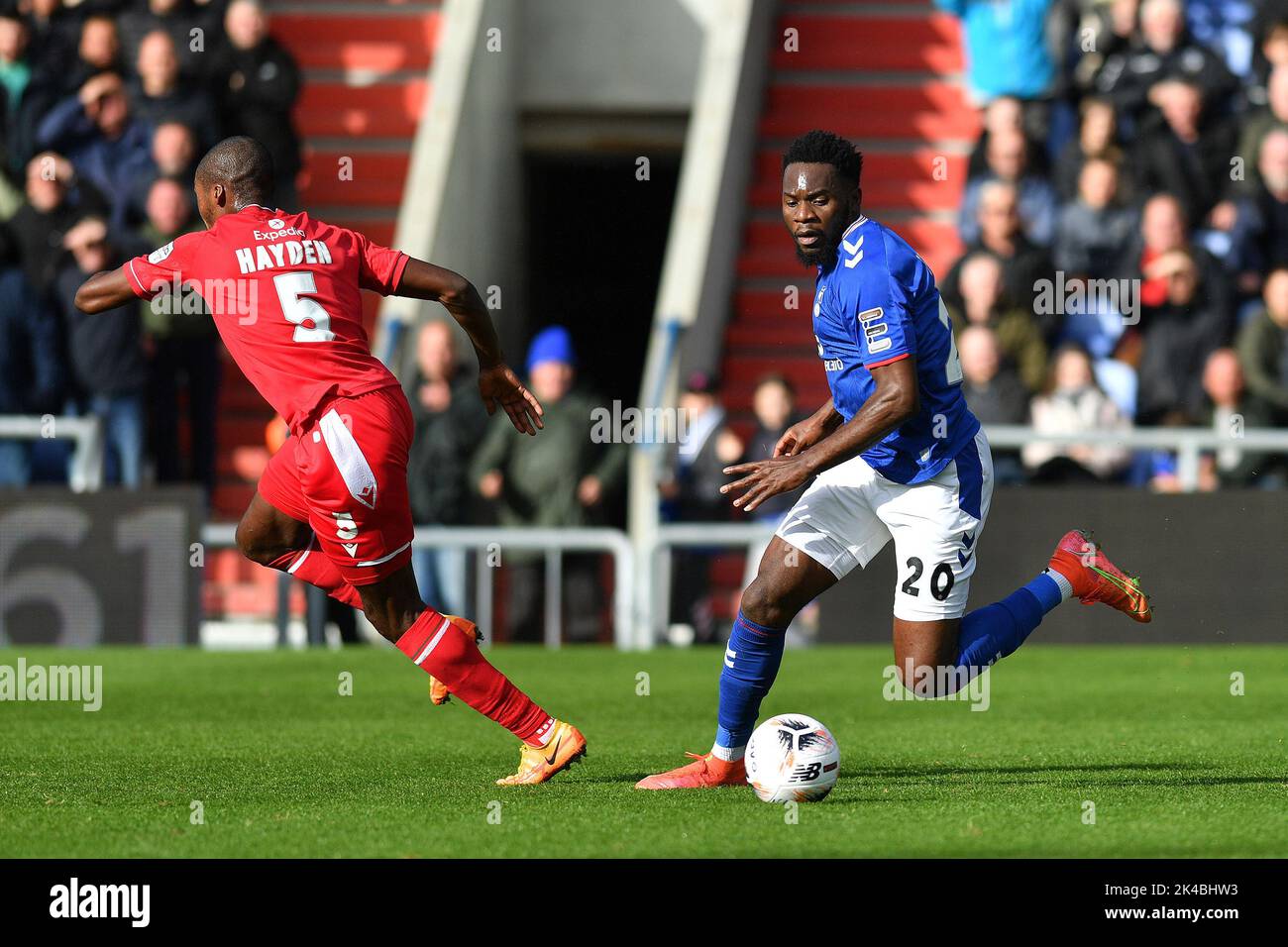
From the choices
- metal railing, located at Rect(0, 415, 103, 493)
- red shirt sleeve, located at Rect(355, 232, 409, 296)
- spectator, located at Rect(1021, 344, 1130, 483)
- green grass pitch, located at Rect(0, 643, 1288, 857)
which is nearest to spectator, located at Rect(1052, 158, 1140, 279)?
spectator, located at Rect(1021, 344, 1130, 483)

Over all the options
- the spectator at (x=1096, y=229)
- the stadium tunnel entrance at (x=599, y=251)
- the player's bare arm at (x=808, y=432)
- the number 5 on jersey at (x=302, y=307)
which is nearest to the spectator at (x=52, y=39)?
the stadium tunnel entrance at (x=599, y=251)

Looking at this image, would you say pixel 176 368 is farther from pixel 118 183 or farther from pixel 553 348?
pixel 553 348

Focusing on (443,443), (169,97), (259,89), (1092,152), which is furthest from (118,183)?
(1092,152)

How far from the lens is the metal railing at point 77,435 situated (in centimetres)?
1491

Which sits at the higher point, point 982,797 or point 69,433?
point 69,433

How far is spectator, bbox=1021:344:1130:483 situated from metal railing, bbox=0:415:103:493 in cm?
645

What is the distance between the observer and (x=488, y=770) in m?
8.45

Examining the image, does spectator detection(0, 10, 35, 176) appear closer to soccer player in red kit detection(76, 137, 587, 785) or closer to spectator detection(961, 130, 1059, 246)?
spectator detection(961, 130, 1059, 246)

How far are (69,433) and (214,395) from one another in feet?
4.83

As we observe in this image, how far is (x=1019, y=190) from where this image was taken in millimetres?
16062

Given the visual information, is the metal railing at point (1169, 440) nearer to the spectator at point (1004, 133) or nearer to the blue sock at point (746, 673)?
the spectator at point (1004, 133)

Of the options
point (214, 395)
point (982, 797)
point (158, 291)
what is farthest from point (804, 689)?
point (214, 395)

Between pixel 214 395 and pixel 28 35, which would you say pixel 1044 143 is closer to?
pixel 214 395

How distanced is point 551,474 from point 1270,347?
5.11m
